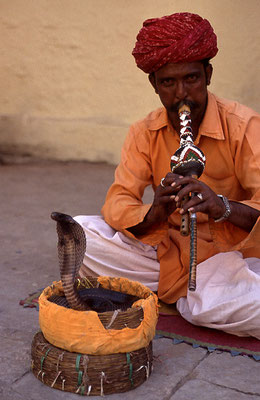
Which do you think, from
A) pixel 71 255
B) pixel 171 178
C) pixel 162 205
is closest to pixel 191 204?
pixel 171 178

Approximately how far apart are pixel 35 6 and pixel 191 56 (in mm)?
4542

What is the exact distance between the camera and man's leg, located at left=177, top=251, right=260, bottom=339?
109 inches

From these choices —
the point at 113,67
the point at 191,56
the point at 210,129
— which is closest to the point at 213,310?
the point at 210,129

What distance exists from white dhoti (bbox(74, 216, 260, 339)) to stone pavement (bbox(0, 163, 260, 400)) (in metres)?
0.18

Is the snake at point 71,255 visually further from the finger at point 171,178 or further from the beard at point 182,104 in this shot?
the beard at point 182,104

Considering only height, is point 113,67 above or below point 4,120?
above

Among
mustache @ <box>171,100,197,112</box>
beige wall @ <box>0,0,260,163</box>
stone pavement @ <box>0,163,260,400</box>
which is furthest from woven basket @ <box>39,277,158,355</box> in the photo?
beige wall @ <box>0,0,260,163</box>

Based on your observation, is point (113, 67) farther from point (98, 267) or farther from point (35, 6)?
point (98, 267)

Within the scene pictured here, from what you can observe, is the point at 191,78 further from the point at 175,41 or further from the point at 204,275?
the point at 204,275

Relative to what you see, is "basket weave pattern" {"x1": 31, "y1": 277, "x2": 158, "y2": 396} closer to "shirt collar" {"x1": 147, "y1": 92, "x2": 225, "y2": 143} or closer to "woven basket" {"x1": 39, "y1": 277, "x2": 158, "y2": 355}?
"woven basket" {"x1": 39, "y1": 277, "x2": 158, "y2": 355}

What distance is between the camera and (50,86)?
7133 millimetres

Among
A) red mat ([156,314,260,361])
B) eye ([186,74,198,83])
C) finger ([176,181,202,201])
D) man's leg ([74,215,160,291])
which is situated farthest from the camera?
man's leg ([74,215,160,291])

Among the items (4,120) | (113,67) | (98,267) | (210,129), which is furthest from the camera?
(4,120)

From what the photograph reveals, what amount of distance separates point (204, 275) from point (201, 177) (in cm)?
45
